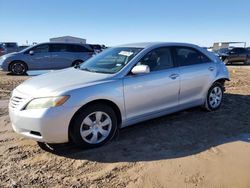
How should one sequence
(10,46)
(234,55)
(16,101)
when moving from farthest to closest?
(10,46) → (234,55) → (16,101)

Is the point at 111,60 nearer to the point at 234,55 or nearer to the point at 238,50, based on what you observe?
the point at 234,55

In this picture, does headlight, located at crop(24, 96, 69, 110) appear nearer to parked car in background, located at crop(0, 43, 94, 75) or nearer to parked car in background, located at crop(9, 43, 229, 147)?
parked car in background, located at crop(9, 43, 229, 147)

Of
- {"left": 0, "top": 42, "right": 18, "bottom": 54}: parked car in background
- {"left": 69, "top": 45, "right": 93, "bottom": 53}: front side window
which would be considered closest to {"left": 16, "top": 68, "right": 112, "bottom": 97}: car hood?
{"left": 69, "top": 45, "right": 93, "bottom": 53}: front side window

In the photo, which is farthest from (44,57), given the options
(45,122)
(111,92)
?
(45,122)

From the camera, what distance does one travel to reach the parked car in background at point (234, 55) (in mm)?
24141

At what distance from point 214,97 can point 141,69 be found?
245cm

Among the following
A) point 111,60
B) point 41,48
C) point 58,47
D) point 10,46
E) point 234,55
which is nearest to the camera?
point 111,60

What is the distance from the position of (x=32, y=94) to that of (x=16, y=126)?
54 centimetres

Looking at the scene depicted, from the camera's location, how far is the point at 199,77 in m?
5.94

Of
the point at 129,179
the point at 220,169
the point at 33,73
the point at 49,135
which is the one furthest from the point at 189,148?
the point at 33,73

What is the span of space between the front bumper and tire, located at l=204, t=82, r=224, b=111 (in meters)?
3.24

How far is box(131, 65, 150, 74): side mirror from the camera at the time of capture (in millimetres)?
4754

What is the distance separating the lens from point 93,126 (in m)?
4.43

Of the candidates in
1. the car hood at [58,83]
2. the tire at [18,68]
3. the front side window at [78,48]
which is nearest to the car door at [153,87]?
the car hood at [58,83]
